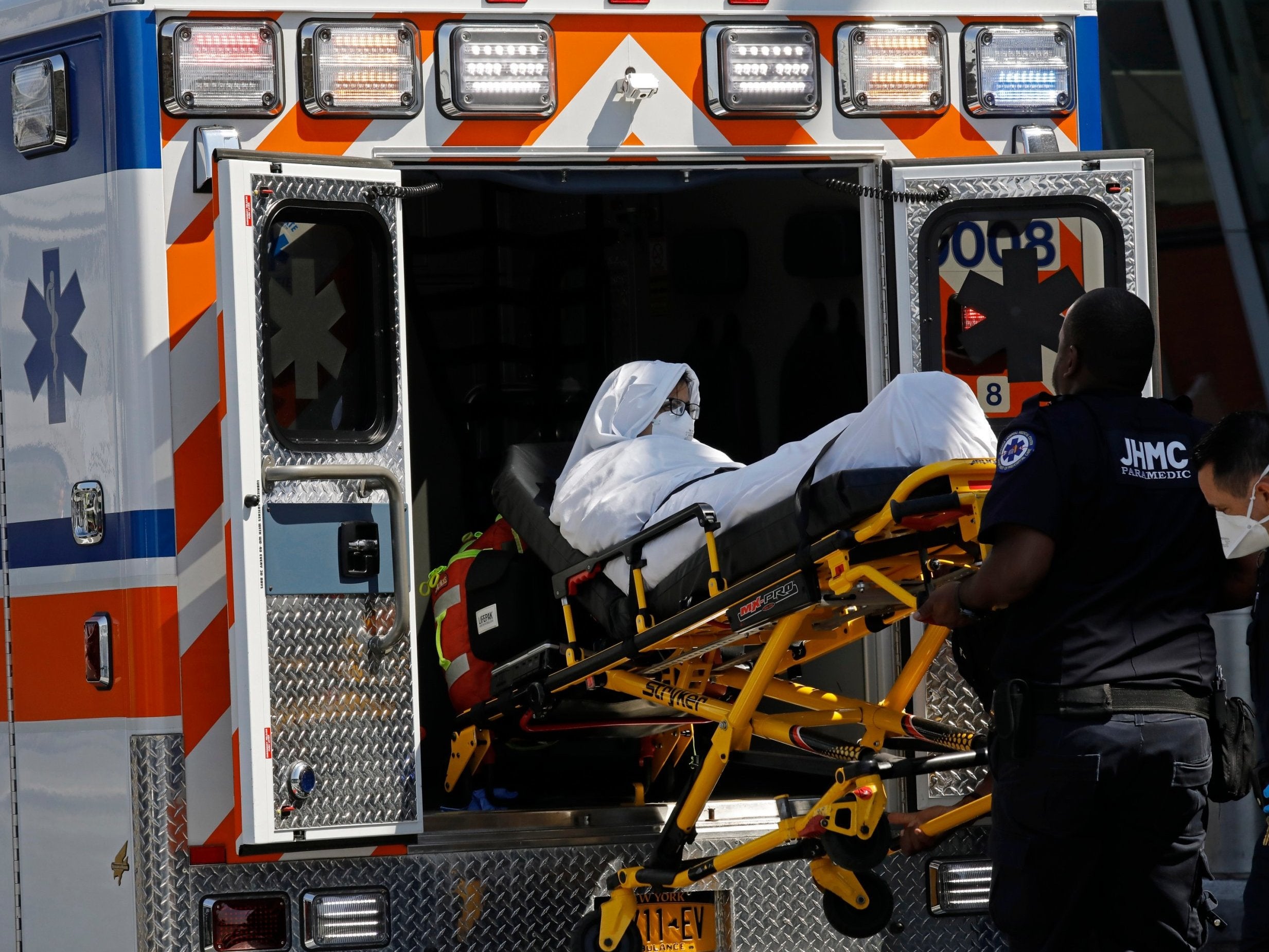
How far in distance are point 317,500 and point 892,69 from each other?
1.81m

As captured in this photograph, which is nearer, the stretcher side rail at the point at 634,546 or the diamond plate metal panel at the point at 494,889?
the stretcher side rail at the point at 634,546

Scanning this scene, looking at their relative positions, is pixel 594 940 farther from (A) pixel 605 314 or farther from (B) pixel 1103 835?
(A) pixel 605 314

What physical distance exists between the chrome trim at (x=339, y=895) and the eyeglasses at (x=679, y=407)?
1.42 meters

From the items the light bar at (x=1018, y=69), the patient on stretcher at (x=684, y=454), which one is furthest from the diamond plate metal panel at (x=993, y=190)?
the patient on stretcher at (x=684, y=454)

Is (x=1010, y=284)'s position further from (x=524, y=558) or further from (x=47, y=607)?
(x=47, y=607)

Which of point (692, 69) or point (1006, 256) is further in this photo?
point (1006, 256)

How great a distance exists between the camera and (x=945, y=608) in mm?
3385

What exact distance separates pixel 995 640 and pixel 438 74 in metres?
1.87

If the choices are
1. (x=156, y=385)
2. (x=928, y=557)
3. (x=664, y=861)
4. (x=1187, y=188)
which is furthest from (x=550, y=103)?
(x=1187, y=188)

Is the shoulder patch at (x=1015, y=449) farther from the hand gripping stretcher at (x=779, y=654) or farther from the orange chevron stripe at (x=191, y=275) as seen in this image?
Result: the orange chevron stripe at (x=191, y=275)

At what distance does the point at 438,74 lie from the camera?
419 centimetres

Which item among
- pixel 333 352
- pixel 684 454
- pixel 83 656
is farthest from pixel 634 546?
pixel 83 656

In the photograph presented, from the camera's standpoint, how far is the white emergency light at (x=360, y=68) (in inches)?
162

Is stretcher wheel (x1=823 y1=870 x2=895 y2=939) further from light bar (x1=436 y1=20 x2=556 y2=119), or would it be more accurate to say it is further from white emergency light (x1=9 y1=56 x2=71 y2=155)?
white emergency light (x1=9 y1=56 x2=71 y2=155)
